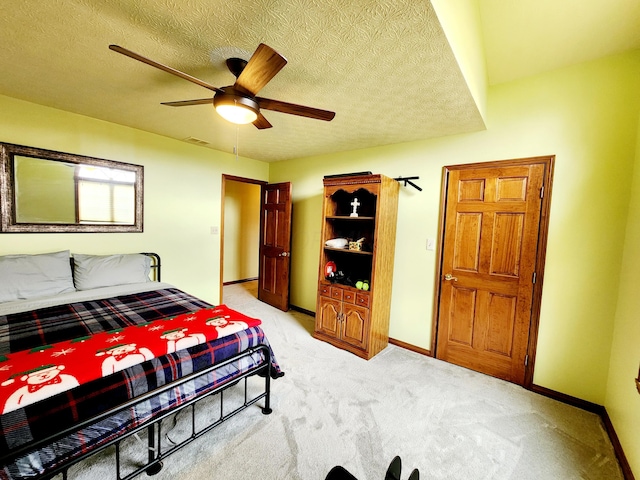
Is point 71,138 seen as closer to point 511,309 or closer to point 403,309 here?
point 403,309

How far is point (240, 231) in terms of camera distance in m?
5.76

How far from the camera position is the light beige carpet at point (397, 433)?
5.05 feet

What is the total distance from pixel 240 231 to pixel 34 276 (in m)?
3.58

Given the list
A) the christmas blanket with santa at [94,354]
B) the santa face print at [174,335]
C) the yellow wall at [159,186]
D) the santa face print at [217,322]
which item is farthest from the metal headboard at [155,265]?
the santa face print at [174,335]

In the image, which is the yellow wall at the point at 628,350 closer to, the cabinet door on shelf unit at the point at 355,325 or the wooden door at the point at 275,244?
Answer: the cabinet door on shelf unit at the point at 355,325

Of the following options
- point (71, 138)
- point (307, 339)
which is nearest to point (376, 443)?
point (307, 339)

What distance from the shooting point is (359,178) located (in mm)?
2814

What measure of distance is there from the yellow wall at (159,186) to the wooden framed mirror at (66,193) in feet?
0.27

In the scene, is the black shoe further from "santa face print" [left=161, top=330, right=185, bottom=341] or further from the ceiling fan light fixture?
the ceiling fan light fixture

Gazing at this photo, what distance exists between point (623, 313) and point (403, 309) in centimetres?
171

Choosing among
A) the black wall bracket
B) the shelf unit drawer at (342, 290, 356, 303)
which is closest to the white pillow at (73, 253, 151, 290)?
the shelf unit drawer at (342, 290, 356, 303)

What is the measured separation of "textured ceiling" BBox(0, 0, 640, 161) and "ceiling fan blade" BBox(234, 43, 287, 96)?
22 centimetres

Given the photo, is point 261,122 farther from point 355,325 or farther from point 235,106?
point 355,325

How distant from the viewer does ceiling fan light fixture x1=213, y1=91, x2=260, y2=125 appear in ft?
5.12
